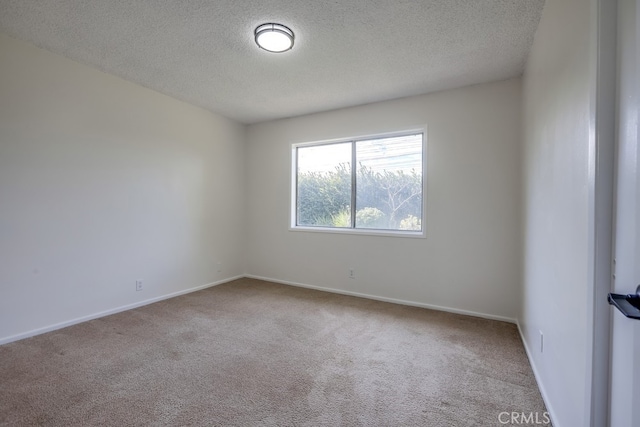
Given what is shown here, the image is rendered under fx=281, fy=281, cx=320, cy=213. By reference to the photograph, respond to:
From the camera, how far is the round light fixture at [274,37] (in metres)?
2.19

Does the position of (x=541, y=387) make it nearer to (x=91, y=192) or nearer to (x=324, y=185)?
(x=324, y=185)

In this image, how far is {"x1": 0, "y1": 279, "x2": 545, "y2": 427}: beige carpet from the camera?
1.65 meters

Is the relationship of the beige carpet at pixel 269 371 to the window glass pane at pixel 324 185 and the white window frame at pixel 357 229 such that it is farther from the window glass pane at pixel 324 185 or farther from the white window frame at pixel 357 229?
the window glass pane at pixel 324 185

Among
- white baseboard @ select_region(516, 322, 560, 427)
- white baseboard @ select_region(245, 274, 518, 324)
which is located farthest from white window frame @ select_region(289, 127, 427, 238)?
white baseboard @ select_region(516, 322, 560, 427)

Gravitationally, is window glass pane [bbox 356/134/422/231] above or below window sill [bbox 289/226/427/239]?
above

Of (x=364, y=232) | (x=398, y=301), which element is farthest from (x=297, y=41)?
(x=398, y=301)

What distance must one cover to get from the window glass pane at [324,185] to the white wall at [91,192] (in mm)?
1426

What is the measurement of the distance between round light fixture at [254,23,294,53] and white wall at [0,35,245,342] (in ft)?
6.51

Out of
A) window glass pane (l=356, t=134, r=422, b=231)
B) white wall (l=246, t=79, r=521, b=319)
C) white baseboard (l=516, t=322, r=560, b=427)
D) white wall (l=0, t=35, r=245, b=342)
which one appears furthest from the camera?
window glass pane (l=356, t=134, r=422, b=231)

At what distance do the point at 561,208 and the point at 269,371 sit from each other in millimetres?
2133

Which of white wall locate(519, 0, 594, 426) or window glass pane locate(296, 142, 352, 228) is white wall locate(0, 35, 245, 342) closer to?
window glass pane locate(296, 142, 352, 228)

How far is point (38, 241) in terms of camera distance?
2619 mm

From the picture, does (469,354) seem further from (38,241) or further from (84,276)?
(38,241)

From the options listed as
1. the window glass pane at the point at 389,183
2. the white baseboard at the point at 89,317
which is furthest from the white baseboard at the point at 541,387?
the white baseboard at the point at 89,317
